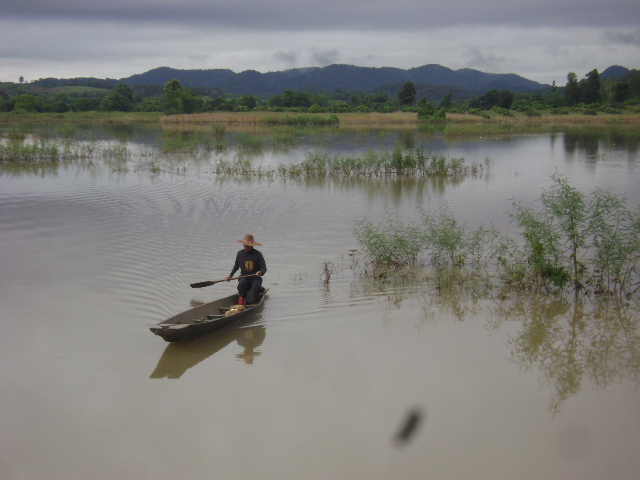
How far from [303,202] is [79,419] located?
1104cm

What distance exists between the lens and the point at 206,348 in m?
7.71

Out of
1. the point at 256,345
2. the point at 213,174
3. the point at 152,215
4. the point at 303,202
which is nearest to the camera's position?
the point at 256,345

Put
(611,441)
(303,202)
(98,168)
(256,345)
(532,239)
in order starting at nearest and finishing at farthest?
(611,441) → (256,345) → (532,239) → (303,202) → (98,168)

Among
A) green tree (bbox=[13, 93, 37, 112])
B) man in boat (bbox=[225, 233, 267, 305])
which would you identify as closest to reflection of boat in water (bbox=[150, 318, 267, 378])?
man in boat (bbox=[225, 233, 267, 305])

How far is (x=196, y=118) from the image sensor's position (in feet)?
170

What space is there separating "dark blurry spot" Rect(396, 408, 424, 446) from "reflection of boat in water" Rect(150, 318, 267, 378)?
89.8 inches

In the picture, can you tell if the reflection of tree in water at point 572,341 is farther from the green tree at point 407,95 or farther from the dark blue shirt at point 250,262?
the green tree at point 407,95

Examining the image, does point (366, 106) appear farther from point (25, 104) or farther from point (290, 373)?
point (290, 373)

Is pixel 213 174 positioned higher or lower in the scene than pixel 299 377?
higher

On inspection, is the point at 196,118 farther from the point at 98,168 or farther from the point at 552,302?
the point at 552,302

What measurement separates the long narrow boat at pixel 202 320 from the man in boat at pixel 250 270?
148 mm

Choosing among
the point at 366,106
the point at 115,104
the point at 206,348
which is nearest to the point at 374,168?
the point at 206,348

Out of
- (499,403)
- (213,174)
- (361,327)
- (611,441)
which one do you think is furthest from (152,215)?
(611,441)

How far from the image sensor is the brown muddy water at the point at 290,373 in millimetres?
5328
